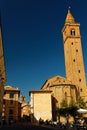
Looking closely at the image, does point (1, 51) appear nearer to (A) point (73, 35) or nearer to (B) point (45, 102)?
(B) point (45, 102)

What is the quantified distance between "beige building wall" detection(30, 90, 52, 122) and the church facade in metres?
0.81

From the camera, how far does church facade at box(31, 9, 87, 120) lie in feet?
203

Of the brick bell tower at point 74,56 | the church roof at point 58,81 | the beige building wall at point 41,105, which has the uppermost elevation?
the brick bell tower at point 74,56

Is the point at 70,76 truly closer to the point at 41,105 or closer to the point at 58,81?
the point at 58,81

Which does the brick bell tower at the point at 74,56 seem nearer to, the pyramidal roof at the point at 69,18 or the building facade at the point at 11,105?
the pyramidal roof at the point at 69,18

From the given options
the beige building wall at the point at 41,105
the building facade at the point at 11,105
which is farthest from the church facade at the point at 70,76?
the building facade at the point at 11,105

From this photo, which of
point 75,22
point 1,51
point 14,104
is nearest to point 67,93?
point 14,104

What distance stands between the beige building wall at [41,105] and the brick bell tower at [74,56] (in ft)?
34.7

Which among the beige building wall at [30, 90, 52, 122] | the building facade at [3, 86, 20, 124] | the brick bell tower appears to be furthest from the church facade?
the building facade at [3, 86, 20, 124]

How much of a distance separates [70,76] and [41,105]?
13967 millimetres

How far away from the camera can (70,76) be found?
67188 mm

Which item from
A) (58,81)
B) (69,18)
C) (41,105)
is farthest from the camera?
(69,18)

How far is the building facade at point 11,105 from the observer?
5794cm

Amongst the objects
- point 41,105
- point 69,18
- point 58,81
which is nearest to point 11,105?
point 41,105
